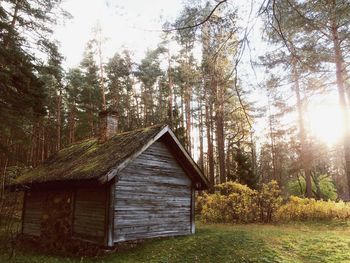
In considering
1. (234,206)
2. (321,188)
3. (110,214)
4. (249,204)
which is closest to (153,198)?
(110,214)

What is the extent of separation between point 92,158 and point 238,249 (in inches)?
286

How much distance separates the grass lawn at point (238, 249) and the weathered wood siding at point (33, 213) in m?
4.54

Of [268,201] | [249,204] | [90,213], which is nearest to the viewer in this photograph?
[90,213]

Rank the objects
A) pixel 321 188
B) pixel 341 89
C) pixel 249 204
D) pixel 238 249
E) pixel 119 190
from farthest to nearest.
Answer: pixel 321 188, pixel 249 204, pixel 341 89, pixel 119 190, pixel 238 249

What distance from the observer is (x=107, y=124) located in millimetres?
16938

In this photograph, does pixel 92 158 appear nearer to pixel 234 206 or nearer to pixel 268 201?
pixel 234 206

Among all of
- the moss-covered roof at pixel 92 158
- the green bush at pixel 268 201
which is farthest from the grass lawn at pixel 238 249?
the green bush at pixel 268 201

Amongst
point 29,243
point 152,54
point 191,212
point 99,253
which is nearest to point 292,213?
point 191,212

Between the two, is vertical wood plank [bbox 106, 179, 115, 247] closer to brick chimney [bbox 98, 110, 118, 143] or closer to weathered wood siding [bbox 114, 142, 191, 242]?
weathered wood siding [bbox 114, 142, 191, 242]

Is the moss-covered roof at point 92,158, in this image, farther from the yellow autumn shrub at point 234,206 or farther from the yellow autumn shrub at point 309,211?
the yellow autumn shrub at point 309,211

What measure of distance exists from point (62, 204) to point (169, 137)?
228 inches

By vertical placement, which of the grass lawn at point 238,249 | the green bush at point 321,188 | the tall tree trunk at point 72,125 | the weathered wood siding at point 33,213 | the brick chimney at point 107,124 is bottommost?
the grass lawn at point 238,249

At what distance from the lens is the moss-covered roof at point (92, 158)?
12453 millimetres

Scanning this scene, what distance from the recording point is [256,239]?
1235 centimetres
